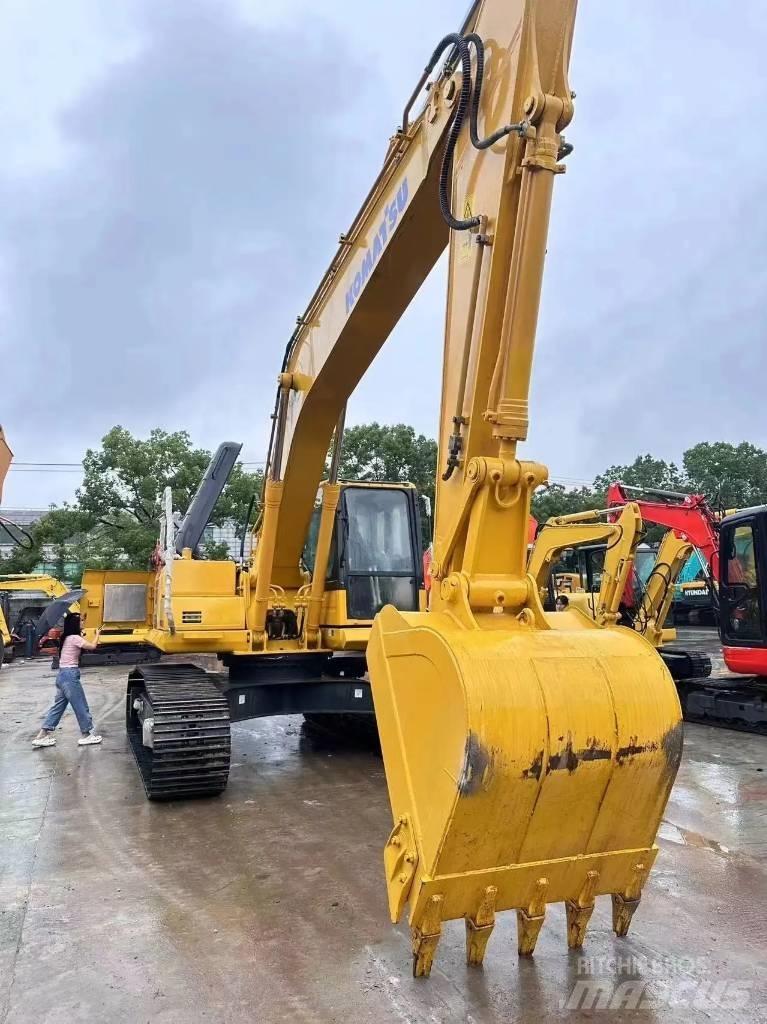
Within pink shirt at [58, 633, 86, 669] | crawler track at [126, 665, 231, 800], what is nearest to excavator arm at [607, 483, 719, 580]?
crawler track at [126, 665, 231, 800]

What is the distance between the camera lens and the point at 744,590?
30.2 ft

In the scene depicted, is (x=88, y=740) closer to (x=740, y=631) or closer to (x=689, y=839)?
(x=689, y=839)

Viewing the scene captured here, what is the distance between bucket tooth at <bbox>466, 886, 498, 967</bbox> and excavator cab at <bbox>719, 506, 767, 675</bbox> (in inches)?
275

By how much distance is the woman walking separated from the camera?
314 inches

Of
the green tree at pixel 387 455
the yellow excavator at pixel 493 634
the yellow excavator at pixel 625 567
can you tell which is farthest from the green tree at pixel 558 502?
the yellow excavator at pixel 493 634

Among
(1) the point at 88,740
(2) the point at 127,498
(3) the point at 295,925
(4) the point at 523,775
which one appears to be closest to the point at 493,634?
(4) the point at 523,775

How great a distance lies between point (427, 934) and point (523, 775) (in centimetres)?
69

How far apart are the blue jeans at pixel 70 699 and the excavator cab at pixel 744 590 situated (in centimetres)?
727

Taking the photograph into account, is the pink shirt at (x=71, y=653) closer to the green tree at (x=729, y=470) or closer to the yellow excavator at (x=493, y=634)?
the yellow excavator at (x=493, y=634)

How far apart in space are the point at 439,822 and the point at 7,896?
2869 millimetres

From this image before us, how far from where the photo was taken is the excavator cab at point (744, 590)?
29.3 feet

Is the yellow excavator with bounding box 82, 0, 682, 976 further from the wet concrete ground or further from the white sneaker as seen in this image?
the white sneaker

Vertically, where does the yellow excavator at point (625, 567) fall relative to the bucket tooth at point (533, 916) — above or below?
above

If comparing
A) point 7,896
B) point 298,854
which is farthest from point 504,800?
point 7,896
